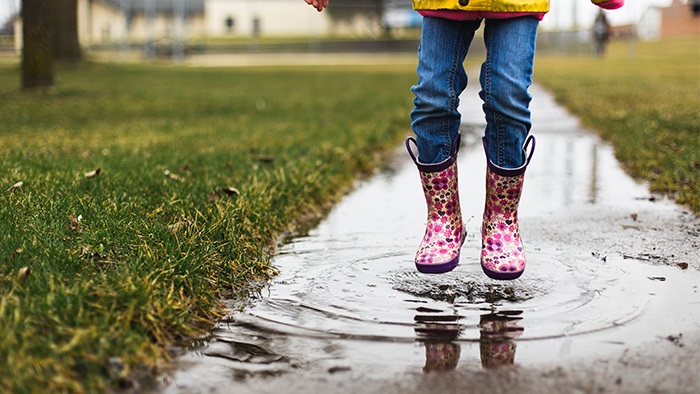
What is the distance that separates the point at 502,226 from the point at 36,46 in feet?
36.8

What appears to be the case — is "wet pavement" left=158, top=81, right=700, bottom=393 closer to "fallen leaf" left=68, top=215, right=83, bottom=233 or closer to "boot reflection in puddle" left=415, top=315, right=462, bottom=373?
"boot reflection in puddle" left=415, top=315, right=462, bottom=373

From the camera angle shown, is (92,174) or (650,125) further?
(650,125)

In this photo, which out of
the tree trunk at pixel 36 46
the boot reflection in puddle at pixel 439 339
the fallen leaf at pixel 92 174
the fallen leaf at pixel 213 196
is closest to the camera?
the boot reflection in puddle at pixel 439 339

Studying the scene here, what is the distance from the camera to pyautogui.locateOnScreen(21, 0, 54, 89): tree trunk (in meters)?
13.0

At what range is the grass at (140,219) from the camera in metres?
2.35

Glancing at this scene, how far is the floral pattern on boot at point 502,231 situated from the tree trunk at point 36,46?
35.6 ft

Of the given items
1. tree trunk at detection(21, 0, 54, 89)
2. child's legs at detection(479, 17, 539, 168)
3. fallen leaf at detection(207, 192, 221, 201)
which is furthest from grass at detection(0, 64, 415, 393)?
tree trunk at detection(21, 0, 54, 89)

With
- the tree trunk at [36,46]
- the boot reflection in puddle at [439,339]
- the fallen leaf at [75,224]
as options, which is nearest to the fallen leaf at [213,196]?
the fallen leaf at [75,224]

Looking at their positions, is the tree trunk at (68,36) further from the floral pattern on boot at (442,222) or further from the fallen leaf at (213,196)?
the floral pattern on boot at (442,222)

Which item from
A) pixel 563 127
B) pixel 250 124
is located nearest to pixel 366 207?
pixel 250 124

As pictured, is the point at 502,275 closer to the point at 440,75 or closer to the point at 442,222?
the point at 442,222

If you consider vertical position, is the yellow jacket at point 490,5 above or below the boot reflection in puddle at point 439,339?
above

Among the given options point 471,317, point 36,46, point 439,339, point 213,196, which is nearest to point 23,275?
point 439,339

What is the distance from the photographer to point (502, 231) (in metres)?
3.46
